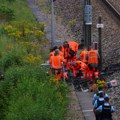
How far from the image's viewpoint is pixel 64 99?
17.5 m

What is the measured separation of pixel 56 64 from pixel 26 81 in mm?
3558

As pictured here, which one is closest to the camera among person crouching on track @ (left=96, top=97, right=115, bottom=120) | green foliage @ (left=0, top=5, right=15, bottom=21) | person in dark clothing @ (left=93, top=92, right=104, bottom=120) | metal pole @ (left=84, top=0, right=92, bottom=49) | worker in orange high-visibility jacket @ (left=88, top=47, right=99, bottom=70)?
person crouching on track @ (left=96, top=97, right=115, bottom=120)

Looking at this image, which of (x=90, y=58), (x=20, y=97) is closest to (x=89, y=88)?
(x=90, y=58)

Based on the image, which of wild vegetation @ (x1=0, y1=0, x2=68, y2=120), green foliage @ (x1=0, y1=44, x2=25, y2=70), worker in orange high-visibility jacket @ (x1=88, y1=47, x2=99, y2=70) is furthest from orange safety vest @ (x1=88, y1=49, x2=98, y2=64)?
green foliage @ (x1=0, y1=44, x2=25, y2=70)

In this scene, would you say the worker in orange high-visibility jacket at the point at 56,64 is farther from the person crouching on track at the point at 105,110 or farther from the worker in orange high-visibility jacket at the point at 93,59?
the person crouching on track at the point at 105,110

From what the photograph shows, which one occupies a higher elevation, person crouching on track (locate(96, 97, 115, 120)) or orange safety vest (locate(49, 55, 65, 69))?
orange safety vest (locate(49, 55, 65, 69))

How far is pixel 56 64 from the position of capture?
20.6m

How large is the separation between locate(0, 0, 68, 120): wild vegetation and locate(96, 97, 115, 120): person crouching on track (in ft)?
3.23

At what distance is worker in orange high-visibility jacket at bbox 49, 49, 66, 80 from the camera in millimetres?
20438

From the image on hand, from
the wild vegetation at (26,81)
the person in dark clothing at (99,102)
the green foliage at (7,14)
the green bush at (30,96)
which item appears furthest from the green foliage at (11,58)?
the green foliage at (7,14)

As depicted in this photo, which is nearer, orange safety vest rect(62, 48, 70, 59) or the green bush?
the green bush

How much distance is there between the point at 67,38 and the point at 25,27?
282 centimetres

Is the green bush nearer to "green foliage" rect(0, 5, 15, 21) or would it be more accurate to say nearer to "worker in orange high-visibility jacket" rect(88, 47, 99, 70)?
"worker in orange high-visibility jacket" rect(88, 47, 99, 70)

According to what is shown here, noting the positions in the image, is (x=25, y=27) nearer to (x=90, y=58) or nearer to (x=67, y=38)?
(x=67, y=38)
